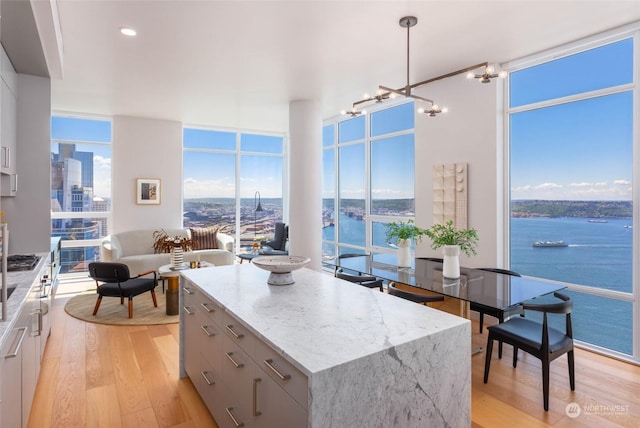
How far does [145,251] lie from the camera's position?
6664mm

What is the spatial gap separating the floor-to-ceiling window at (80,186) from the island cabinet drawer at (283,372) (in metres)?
6.36

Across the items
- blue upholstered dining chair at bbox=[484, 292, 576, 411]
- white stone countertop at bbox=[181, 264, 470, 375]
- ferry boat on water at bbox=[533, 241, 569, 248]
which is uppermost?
ferry boat on water at bbox=[533, 241, 569, 248]

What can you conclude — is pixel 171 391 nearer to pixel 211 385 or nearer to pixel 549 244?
pixel 211 385

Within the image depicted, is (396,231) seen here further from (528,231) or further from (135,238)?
(135,238)

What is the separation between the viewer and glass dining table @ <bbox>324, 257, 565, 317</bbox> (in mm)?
2484

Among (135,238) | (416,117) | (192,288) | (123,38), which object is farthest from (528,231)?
(135,238)

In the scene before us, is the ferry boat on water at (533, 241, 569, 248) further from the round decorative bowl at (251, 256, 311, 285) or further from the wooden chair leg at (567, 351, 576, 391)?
the round decorative bowl at (251, 256, 311, 285)

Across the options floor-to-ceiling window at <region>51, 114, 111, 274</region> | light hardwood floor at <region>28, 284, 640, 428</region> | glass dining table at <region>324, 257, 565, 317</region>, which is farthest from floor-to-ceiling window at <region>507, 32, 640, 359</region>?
floor-to-ceiling window at <region>51, 114, 111, 274</region>

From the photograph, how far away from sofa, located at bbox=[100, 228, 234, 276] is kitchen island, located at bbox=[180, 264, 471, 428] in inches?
166

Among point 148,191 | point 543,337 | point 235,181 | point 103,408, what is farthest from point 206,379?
point 235,181

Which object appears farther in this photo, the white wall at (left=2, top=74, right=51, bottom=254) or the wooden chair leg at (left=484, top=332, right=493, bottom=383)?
the white wall at (left=2, top=74, right=51, bottom=254)

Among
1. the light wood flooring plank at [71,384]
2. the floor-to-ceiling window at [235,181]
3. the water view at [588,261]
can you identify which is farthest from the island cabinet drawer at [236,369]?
the floor-to-ceiling window at [235,181]

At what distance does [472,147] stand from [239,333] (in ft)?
12.1

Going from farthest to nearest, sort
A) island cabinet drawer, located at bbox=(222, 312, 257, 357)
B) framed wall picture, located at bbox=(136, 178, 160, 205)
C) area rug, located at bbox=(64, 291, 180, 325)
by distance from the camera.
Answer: framed wall picture, located at bbox=(136, 178, 160, 205) → area rug, located at bbox=(64, 291, 180, 325) → island cabinet drawer, located at bbox=(222, 312, 257, 357)
